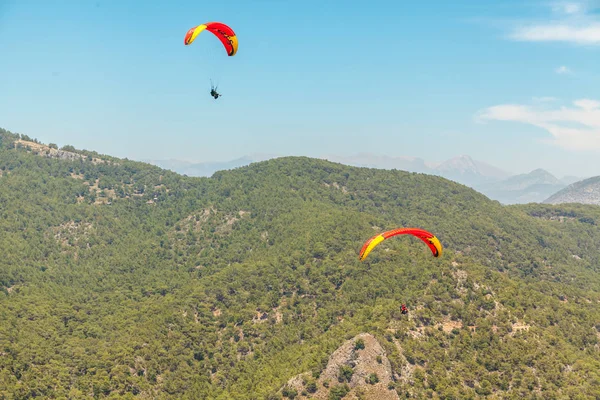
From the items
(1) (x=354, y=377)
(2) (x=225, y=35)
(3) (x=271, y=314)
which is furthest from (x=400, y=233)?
(3) (x=271, y=314)

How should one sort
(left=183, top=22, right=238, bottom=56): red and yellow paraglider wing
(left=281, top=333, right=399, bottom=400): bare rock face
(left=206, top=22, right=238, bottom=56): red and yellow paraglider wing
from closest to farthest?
(left=183, top=22, right=238, bottom=56): red and yellow paraglider wing → (left=206, top=22, right=238, bottom=56): red and yellow paraglider wing → (left=281, top=333, right=399, bottom=400): bare rock face

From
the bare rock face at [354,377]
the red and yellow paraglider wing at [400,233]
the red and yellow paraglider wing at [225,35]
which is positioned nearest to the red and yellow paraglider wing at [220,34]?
the red and yellow paraglider wing at [225,35]

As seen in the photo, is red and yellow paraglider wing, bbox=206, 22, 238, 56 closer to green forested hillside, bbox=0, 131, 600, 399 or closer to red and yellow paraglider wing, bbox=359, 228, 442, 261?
red and yellow paraglider wing, bbox=359, 228, 442, 261

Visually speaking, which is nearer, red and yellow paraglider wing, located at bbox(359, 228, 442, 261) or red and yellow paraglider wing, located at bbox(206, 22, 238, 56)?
red and yellow paraglider wing, located at bbox(206, 22, 238, 56)

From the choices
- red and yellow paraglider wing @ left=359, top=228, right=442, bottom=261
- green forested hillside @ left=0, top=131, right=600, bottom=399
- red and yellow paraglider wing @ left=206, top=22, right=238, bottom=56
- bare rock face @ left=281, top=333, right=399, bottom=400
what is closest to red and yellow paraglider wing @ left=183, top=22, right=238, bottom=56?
red and yellow paraglider wing @ left=206, top=22, right=238, bottom=56

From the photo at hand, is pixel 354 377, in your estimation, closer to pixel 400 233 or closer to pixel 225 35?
pixel 400 233

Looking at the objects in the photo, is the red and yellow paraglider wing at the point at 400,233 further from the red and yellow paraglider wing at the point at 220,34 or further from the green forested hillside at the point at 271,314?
the red and yellow paraglider wing at the point at 220,34

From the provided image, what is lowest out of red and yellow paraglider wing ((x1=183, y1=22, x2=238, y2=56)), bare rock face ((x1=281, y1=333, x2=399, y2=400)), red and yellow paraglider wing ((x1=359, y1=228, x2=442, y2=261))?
bare rock face ((x1=281, y1=333, x2=399, y2=400))
